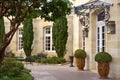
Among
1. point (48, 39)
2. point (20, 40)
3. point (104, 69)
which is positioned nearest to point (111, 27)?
point (104, 69)

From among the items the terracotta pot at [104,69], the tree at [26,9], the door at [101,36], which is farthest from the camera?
the door at [101,36]

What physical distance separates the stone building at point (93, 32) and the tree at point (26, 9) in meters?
3.94

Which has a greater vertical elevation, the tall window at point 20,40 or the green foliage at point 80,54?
the tall window at point 20,40

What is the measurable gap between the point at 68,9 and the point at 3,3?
214cm

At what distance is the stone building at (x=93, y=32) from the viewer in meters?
14.4

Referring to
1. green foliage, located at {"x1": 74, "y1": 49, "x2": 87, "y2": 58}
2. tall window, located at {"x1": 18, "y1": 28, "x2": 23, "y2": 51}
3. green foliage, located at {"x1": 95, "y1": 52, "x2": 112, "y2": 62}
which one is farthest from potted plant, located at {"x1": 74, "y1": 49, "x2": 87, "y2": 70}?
tall window, located at {"x1": 18, "y1": 28, "x2": 23, "y2": 51}

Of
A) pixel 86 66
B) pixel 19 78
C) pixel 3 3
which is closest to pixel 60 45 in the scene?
pixel 86 66

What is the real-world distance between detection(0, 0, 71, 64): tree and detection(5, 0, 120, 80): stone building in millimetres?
3943

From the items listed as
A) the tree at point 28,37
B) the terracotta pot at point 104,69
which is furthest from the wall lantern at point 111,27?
the tree at point 28,37

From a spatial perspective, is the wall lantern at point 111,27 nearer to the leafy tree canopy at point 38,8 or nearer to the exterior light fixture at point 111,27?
the exterior light fixture at point 111,27

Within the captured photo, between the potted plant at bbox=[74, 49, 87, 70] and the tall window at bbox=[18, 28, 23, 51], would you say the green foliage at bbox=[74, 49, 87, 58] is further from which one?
the tall window at bbox=[18, 28, 23, 51]

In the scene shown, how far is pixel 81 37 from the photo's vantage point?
2148 centimetres

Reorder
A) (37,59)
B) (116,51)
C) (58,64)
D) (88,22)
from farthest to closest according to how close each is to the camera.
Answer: (37,59)
(58,64)
(88,22)
(116,51)

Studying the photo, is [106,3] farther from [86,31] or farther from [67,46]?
[67,46]
